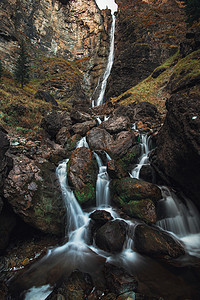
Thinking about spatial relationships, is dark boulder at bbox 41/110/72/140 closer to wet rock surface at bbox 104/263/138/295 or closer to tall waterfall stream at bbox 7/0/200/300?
tall waterfall stream at bbox 7/0/200/300

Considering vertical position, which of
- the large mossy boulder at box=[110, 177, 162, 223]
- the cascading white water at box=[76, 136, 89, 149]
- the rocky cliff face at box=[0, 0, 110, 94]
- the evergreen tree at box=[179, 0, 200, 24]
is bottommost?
the large mossy boulder at box=[110, 177, 162, 223]

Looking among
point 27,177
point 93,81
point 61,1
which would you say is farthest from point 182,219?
point 61,1

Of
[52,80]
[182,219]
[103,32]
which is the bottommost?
[182,219]

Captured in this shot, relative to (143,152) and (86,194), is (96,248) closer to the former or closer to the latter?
(86,194)

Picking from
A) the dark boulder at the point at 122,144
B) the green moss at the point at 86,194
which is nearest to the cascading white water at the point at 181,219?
the green moss at the point at 86,194

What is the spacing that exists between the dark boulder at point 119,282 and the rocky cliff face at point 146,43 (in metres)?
25.2

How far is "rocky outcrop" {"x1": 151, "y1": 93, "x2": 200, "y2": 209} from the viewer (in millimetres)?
4684

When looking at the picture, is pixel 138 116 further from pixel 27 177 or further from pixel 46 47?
pixel 46 47

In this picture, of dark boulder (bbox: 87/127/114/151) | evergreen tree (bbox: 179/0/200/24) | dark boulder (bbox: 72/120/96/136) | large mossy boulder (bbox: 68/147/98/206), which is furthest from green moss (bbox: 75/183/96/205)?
evergreen tree (bbox: 179/0/200/24)

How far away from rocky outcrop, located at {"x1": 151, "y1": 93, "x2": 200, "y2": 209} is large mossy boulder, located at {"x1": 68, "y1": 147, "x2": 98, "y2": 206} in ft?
11.3

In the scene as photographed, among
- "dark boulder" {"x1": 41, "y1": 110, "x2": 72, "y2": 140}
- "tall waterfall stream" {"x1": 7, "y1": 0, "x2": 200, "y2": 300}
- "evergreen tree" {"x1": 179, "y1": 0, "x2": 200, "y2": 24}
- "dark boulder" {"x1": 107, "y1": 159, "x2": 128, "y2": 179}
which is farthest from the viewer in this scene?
"evergreen tree" {"x1": 179, "y1": 0, "x2": 200, "y2": 24}

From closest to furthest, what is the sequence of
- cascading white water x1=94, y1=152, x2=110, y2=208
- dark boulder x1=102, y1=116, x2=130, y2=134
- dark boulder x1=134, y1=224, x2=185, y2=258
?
dark boulder x1=134, y1=224, x2=185, y2=258, cascading white water x1=94, y1=152, x2=110, y2=208, dark boulder x1=102, y1=116, x2=130, y2=134

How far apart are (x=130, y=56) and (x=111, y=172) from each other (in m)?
26.5

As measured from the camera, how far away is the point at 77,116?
40.2 feet
